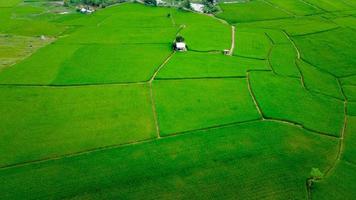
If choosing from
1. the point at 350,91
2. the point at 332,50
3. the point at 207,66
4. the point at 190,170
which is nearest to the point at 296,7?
the point at 332,50

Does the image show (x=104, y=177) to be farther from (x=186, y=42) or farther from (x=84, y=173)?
(x=186, y=42)

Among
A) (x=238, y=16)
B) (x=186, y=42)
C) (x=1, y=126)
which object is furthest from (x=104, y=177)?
(x=238, y=16)

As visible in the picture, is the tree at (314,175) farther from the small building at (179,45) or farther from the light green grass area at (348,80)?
the small building at (179,45)

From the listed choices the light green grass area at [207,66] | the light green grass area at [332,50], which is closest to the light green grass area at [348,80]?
the light green grass area at [332,50]

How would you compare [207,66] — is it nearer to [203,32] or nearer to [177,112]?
[177,112]

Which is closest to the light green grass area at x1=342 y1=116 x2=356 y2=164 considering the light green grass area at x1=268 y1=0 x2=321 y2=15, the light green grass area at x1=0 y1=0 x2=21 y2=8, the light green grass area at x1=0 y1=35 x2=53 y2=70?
the light green grass area at x1=0 y1=35 x2=53 y2=70

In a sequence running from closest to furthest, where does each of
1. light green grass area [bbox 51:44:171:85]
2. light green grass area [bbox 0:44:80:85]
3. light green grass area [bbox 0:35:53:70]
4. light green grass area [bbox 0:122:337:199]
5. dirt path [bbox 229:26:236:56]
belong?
light green grass area [bbox 0:122:337:199]
light green grass area [bbox 0:44:80:85]
light green grass area [bbox 51:44:171:85]
light green grass area [bbox 0:35:53:70]
dirt path [bbox 229:26:236:56]

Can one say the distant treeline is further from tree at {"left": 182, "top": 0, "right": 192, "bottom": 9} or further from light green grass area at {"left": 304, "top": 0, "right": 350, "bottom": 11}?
light green grass area at {"left": 304, "top": 0, "right": 350, "bottom": 11}

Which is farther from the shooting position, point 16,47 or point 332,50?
point 16,47
